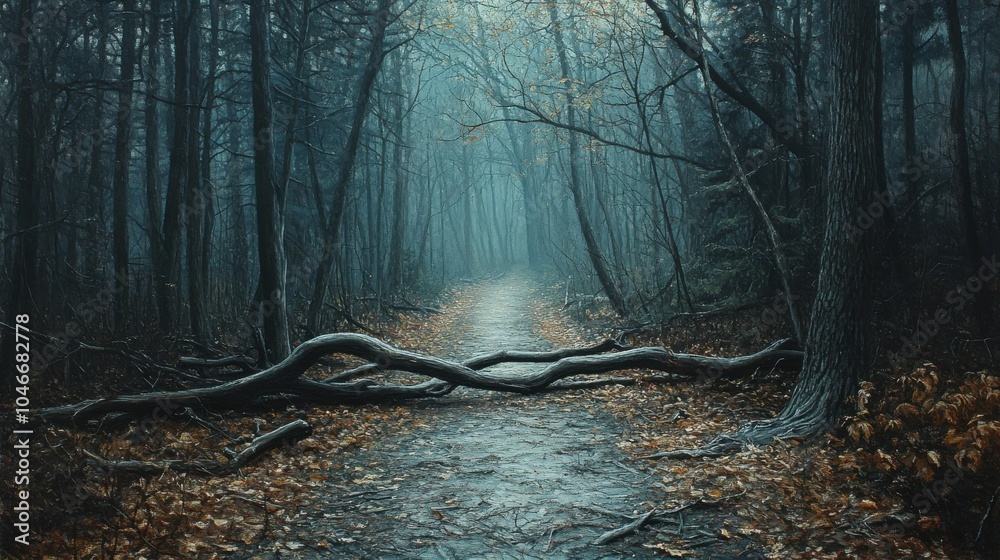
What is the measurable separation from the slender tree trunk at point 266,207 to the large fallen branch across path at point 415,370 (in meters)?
2.16

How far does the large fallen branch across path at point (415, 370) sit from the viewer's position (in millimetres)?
8141

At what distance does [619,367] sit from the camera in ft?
34.0

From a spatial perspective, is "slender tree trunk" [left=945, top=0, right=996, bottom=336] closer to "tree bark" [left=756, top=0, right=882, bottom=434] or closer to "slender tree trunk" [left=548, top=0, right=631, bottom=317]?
"tree bark" [left=756, top=0, right=882, bottom=434]

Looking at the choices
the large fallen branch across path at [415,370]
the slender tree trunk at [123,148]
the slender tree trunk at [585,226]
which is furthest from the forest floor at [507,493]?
the slender tree trunk at [585,226]

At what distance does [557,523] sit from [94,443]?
4100 millimetres

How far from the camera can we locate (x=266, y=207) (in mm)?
11164

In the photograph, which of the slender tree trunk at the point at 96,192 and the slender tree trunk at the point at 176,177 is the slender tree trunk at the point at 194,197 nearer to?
the slender tree trunk at the point at 176,177

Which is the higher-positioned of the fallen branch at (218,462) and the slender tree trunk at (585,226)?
the slender tree trunk at (585,226)

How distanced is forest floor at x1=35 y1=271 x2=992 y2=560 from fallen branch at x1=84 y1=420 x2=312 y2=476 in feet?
0.32

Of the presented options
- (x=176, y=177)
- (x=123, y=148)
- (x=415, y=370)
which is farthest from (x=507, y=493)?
(x=123, y=148)

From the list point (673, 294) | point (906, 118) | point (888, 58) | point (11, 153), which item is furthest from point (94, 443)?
point (888, 58)

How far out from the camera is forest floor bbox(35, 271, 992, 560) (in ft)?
15.8

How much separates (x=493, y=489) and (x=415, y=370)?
154 inches

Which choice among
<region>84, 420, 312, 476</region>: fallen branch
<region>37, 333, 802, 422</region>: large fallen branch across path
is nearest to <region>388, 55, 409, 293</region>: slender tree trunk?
<region>37, 333, 802, 422</region>: large fallen branch across path
